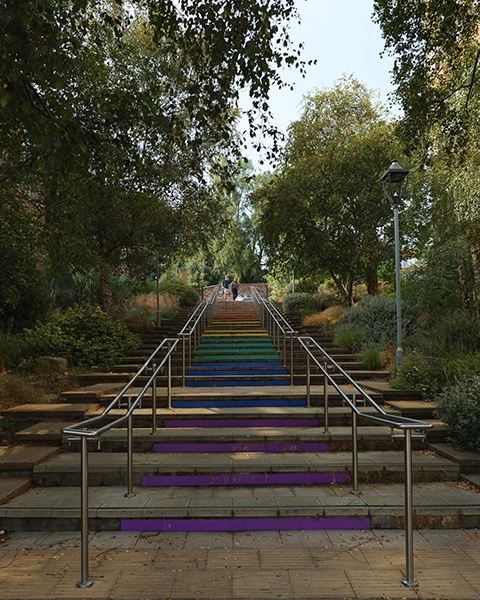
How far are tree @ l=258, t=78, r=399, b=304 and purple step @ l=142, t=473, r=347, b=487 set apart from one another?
9025 mm

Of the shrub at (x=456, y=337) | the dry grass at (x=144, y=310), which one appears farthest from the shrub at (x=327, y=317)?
the dry grass at (x=144, y=310)

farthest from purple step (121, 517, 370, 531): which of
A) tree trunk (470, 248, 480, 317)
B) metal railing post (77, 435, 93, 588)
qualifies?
tree trunk (470, 248, 480, 317)

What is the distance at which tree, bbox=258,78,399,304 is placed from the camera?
1239cm

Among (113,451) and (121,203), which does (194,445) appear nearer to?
(113,451)

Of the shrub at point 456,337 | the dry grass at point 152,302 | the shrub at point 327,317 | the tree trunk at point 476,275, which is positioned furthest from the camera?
the dry grass at point 152,302

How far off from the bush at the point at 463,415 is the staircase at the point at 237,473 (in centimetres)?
29

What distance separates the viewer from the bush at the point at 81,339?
345 inches

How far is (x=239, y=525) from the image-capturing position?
3770mm

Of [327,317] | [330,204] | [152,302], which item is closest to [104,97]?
[330,204]

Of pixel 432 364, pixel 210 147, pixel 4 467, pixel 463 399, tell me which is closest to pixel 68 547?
pixel 4 467

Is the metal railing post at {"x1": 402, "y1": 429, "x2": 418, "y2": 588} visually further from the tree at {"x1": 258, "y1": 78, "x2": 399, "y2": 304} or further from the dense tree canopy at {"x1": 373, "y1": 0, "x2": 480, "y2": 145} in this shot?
the tree at {"x1": 258, "y1": 78, "x2": 399, "y2": 304}

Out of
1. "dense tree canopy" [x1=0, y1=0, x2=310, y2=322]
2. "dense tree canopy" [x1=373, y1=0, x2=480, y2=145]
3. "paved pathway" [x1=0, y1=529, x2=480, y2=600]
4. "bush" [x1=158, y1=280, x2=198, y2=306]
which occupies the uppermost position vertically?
"dense tree canopy" [x1=373, y1=0, x2=480, y2=145]

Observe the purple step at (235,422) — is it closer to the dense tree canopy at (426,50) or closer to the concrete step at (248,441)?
the concrete step at (248,441)

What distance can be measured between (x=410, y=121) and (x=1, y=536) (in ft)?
27.9
